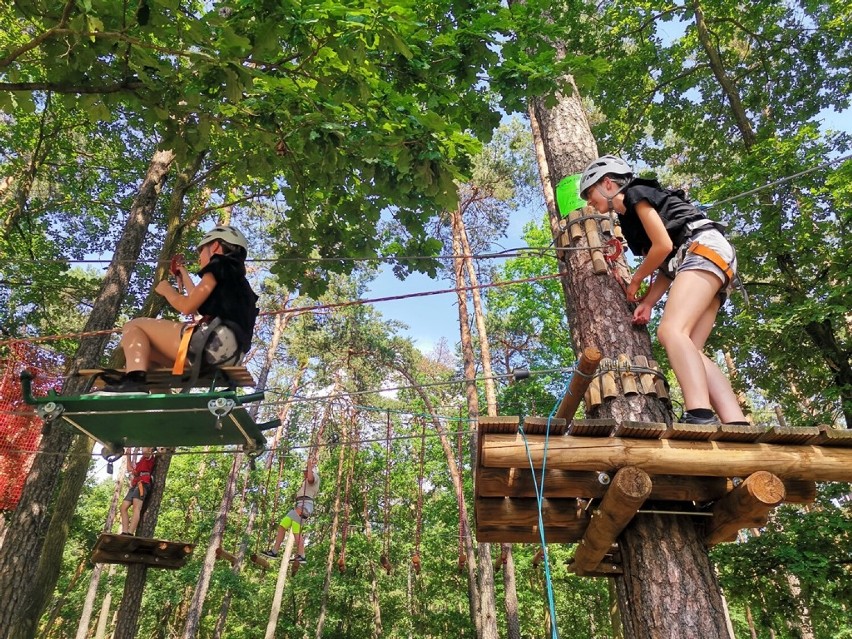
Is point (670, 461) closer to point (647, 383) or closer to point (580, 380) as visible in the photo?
point (580, 380)

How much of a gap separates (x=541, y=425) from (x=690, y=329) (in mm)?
1027

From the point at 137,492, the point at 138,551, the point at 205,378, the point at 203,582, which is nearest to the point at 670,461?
the point at 205,378

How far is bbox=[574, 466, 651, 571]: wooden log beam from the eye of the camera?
2.22 meters

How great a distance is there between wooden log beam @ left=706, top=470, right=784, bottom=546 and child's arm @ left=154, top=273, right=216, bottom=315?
10.5 ft

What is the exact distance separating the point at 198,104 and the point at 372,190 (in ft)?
4.21

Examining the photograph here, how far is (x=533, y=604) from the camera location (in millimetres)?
18625

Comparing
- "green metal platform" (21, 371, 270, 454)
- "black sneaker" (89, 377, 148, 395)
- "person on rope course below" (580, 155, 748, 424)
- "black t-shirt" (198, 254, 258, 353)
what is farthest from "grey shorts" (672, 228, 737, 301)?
"black sneaker" (89, 377, 148, 395)

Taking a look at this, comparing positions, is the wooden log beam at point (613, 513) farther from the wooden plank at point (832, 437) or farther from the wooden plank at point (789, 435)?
the wooden plank at point (832, 437)

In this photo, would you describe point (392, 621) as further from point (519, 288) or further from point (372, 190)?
point (372, 190)

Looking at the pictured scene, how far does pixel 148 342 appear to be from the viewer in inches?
135

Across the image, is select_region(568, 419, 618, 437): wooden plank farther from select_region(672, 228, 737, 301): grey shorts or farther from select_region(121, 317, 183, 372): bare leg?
select_region(121, 317, 183, 372): bare leg

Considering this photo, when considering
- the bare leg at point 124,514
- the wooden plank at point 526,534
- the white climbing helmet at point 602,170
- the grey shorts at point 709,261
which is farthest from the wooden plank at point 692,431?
the bare leg at point 124,514

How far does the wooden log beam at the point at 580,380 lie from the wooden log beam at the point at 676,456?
33 cm

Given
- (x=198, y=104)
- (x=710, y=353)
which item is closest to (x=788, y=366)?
(x=710, y=353)
